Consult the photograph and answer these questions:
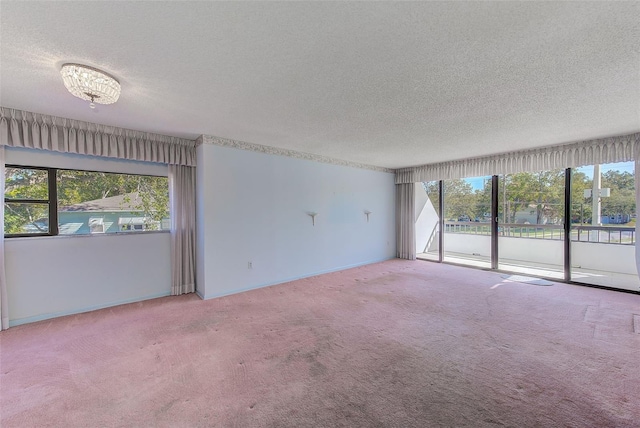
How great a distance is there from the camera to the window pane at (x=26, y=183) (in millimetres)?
2924

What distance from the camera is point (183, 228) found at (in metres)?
3.89

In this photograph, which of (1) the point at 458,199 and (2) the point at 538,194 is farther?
(1) the point at 458,199

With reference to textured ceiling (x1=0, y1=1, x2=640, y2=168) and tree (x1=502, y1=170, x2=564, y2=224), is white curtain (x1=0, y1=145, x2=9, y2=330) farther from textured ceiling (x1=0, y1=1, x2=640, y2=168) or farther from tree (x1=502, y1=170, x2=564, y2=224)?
tree (x1=502, y1=170, x2=564, y2=224)

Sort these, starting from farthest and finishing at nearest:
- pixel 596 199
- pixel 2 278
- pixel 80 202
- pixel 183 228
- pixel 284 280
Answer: pixel 284 280 → pixel 596 199 → pixel 183 228 → pixel 80 202 → pixel 2 278

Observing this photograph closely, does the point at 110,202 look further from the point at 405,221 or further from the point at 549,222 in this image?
the point at 549,222

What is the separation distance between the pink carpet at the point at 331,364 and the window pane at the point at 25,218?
1.11 meters

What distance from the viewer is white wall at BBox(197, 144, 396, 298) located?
3727 millimetres

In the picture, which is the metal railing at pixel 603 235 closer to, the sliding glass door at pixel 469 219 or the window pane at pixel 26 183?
the sliding glass door at pixel 469 219

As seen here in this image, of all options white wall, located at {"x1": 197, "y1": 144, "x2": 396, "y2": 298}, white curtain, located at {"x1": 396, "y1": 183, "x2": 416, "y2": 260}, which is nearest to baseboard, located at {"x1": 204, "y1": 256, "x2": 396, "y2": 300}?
white wall, located at {"x1": 197, "y1": 144, "x2": 396, "y2": 298}

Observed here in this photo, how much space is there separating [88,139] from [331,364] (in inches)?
152

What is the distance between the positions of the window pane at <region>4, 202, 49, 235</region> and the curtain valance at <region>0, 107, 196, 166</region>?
0.74 m

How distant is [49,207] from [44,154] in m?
0.65

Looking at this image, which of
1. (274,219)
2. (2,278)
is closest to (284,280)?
(274,219)

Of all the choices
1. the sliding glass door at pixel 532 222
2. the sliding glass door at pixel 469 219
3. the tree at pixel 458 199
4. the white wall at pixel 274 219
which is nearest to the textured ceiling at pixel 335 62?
the white wall at pixel 274 219
